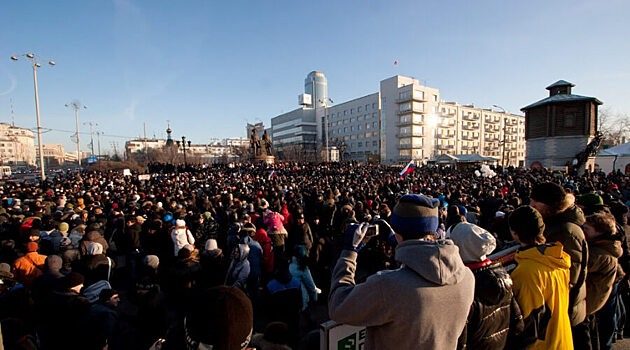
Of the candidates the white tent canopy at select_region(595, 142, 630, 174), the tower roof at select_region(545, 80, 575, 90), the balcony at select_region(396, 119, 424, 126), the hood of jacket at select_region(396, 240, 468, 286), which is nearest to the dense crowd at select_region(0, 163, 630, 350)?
the hood of jacket at select_region(396, 240, 468, 286)

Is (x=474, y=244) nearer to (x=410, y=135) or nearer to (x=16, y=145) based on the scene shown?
(x=410, y=135)

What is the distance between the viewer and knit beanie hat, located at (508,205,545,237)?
215 cm

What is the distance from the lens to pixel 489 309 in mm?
1713

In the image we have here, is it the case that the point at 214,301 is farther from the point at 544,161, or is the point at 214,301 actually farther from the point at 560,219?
the point at 544,161

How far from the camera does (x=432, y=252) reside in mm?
1328

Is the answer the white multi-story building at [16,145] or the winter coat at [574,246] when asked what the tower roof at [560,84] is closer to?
the winter coat at [574,246]

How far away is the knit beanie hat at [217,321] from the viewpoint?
140 centimetres

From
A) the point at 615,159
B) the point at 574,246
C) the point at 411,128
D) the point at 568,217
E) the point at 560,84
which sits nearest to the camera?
the point at 574,246

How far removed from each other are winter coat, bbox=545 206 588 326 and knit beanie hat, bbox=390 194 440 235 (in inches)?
69.3

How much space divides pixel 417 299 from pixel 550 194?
7.51ft

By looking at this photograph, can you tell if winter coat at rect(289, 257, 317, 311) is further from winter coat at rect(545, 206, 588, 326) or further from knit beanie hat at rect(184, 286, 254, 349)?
winter coat at rect(545, 206, 588, 326)

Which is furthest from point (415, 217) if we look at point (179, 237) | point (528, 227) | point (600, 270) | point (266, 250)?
point (179, 237)

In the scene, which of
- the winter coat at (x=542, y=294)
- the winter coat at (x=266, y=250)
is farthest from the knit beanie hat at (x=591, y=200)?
the winter coat at (x=266, y=250)

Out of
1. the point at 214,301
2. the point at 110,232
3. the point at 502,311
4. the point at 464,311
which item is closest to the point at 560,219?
the point at 502,311
